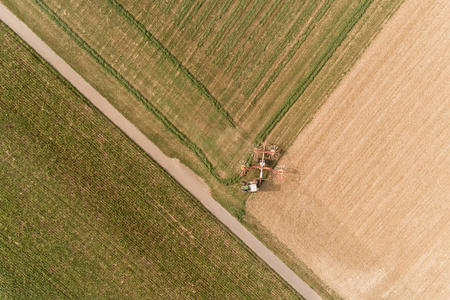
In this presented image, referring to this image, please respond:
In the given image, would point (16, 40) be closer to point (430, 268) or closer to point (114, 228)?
point (114, 228)

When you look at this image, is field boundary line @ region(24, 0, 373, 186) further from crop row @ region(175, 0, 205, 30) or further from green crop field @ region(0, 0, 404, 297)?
crop row @ region(175, 0, 205, 30)

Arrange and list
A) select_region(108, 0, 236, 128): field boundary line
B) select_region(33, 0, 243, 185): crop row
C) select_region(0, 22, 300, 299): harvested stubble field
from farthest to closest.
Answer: select_region(108, 0, 236, 128): field boundary line, select_region(33, 0, 243, 185): crop row, select_region(0, 22, 300, 299): harvested stubble field

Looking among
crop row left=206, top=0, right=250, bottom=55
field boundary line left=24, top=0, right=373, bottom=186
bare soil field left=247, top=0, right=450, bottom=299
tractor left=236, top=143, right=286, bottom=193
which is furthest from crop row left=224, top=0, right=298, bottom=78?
bare soil field left=247, top=0, right=450, bottom=299

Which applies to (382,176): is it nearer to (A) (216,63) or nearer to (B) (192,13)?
(A) (216,63)

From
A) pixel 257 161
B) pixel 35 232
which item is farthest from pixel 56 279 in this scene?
pixel 257 161

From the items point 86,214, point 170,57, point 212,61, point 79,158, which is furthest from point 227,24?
point 86,214

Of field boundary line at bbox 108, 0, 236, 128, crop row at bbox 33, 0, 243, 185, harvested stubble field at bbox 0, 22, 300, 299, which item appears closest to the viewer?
harvested stubble field at bbox 0, 22, 300, 299

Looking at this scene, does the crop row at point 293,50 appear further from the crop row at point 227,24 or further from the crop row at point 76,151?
the crop row at point 76,151
